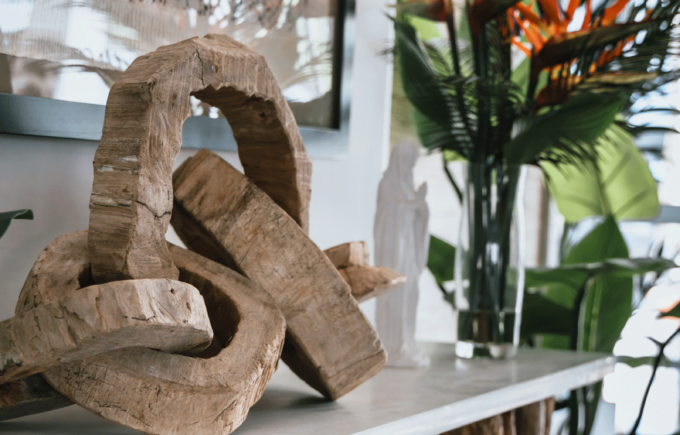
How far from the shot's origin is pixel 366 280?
0.68 m

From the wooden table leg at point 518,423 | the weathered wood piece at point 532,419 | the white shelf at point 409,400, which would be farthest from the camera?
the weathered wood piece at point 532,419

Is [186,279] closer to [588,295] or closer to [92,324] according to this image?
[92,324]

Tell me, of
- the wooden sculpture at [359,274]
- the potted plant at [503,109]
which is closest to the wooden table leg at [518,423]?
the potted plant at [503,109]

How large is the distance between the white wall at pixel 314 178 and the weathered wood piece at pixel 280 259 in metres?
0.19

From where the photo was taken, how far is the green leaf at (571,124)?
97 cm

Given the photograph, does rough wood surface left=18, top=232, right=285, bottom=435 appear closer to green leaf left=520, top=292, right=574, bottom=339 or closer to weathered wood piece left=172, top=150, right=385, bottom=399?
weathered wood piece left=172, top=150, right=385, bottom=399

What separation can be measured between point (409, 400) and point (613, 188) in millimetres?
1210

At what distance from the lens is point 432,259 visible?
135cm

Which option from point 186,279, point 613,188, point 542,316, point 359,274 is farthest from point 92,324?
point 613,188

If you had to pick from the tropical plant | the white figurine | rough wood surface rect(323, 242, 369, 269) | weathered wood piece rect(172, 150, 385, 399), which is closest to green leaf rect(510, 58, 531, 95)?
the tropical plant

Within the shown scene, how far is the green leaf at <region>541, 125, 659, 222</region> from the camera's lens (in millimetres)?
1641

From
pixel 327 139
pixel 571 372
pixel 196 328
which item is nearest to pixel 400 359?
pixel 571 372

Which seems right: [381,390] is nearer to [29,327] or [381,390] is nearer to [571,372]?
[571,372]

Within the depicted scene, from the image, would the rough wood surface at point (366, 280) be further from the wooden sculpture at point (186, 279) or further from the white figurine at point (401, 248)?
the white figurine at point (401, 248)
